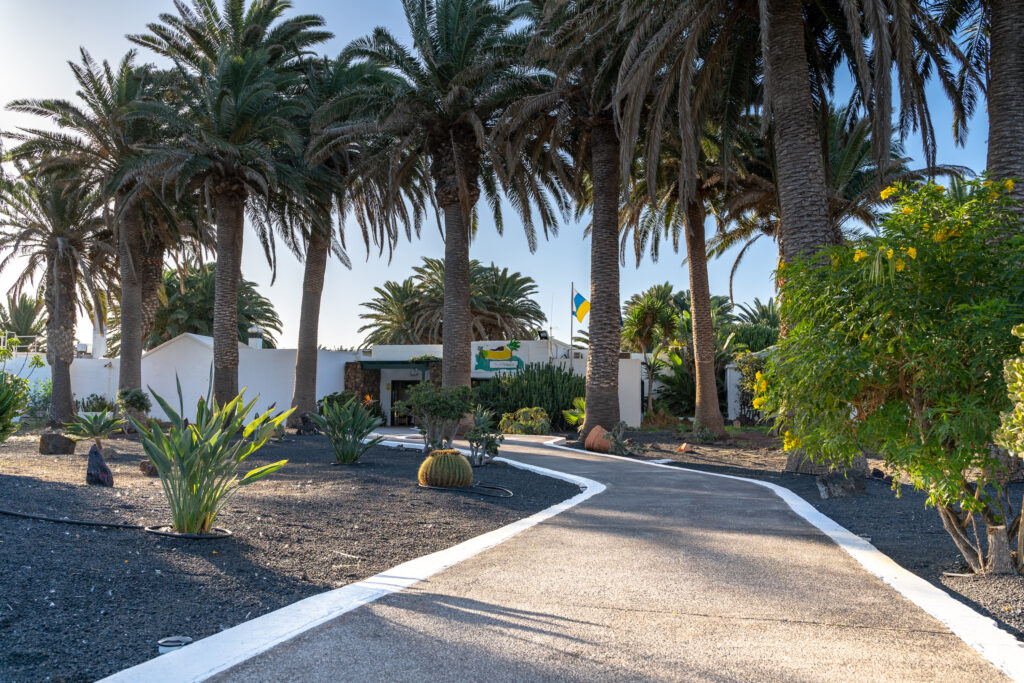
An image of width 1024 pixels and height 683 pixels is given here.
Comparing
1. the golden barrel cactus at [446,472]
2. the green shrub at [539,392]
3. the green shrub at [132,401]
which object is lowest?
the golden barrel cactus at [446,472]

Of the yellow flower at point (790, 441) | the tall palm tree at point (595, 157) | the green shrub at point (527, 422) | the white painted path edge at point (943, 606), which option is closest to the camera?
the white painted path edge at point (943, 606)

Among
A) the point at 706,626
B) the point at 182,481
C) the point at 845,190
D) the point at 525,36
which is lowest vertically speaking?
the point at 706,626

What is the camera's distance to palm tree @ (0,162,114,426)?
2483 centimetres

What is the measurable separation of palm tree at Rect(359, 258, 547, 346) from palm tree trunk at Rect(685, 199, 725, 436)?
2163cm

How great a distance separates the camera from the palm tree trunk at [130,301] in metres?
23.4

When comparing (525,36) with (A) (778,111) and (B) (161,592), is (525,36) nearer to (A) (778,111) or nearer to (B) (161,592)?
(A) (778,111)

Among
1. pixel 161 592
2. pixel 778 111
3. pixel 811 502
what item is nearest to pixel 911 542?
pixel 811 502

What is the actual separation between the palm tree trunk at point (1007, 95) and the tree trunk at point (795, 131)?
8.50ft

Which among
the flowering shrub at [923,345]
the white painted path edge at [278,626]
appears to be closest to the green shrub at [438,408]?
the white painted path edge at [278,626]

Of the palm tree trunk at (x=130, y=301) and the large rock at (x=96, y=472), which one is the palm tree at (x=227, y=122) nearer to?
the palm tree trunk at (x=130, y=301)

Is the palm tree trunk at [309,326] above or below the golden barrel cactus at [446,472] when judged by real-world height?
above

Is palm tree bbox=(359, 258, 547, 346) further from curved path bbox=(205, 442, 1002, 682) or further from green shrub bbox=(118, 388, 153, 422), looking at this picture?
curved path bbox=(205, 442, 1002, 682)

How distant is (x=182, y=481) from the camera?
6.21 m

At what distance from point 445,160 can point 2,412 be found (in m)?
12.6
